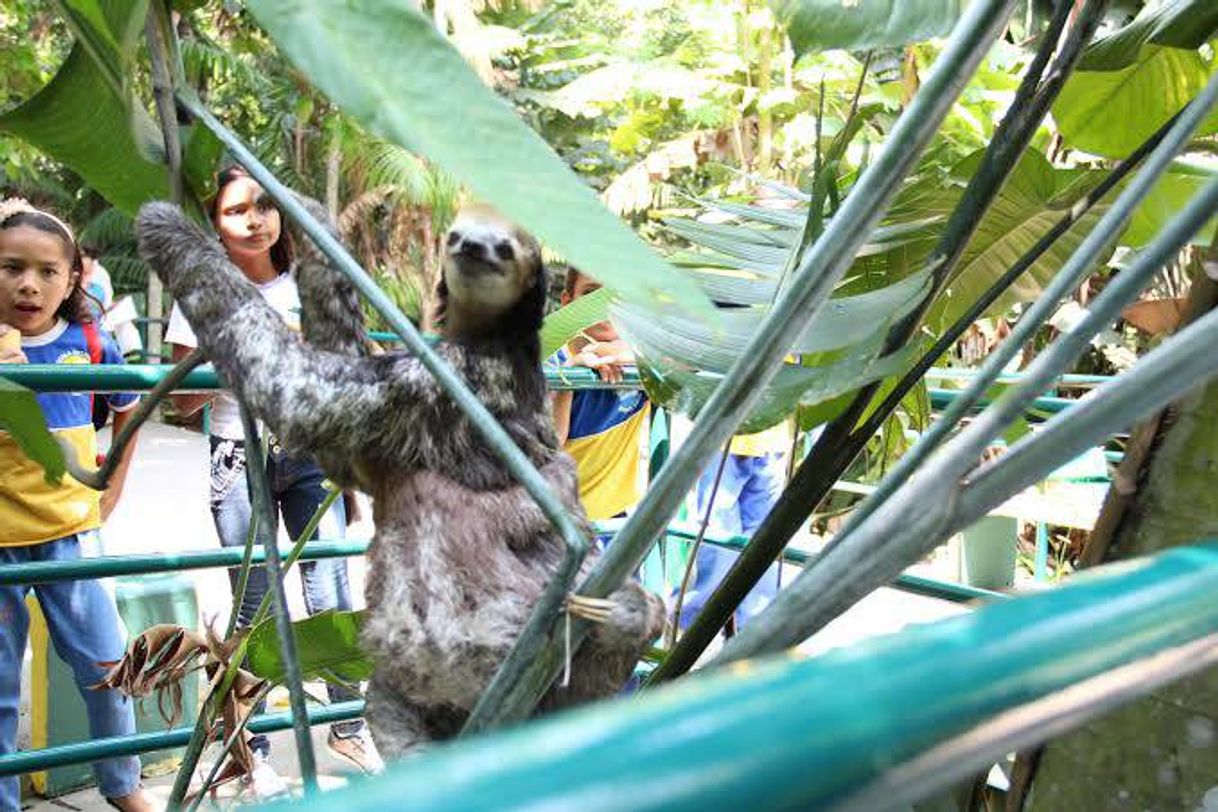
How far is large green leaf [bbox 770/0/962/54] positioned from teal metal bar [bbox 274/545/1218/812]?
0.61m

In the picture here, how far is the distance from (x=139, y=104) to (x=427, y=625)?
1.60 feet

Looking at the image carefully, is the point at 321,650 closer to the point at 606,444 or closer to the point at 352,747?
the point at 352,747

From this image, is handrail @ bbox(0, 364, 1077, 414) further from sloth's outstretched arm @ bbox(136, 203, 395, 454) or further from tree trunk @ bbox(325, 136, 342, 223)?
tree trunk @ bbox(325, 136, 342, 223)

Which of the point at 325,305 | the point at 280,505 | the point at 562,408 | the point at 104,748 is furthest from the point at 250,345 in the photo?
the point at 280,505

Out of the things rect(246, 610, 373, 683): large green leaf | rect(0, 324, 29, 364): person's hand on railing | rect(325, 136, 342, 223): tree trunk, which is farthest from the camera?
rect(325, 136, 342, 223): tree trunk

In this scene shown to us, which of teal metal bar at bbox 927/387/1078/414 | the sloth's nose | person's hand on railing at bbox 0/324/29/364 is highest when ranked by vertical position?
the sloth's nose

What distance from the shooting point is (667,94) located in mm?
8656

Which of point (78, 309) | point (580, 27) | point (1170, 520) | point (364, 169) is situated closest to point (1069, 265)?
point (1170, 520)

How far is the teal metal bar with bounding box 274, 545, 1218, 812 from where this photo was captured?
0.18 metres

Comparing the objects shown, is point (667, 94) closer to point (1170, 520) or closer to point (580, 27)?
point (580, 27)

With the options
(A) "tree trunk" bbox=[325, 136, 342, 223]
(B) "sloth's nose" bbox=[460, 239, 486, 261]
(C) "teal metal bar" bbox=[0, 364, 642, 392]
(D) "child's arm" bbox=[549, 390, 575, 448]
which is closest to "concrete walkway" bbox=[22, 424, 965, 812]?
(C) "teal metal bar" bbox=[0, 364, 642, 392]

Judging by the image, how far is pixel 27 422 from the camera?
2.91 feet

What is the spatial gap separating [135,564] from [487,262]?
730 millimetres

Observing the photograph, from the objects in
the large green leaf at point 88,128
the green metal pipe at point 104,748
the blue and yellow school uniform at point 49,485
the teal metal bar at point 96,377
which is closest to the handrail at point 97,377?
the teal metal bar at point 96,377
